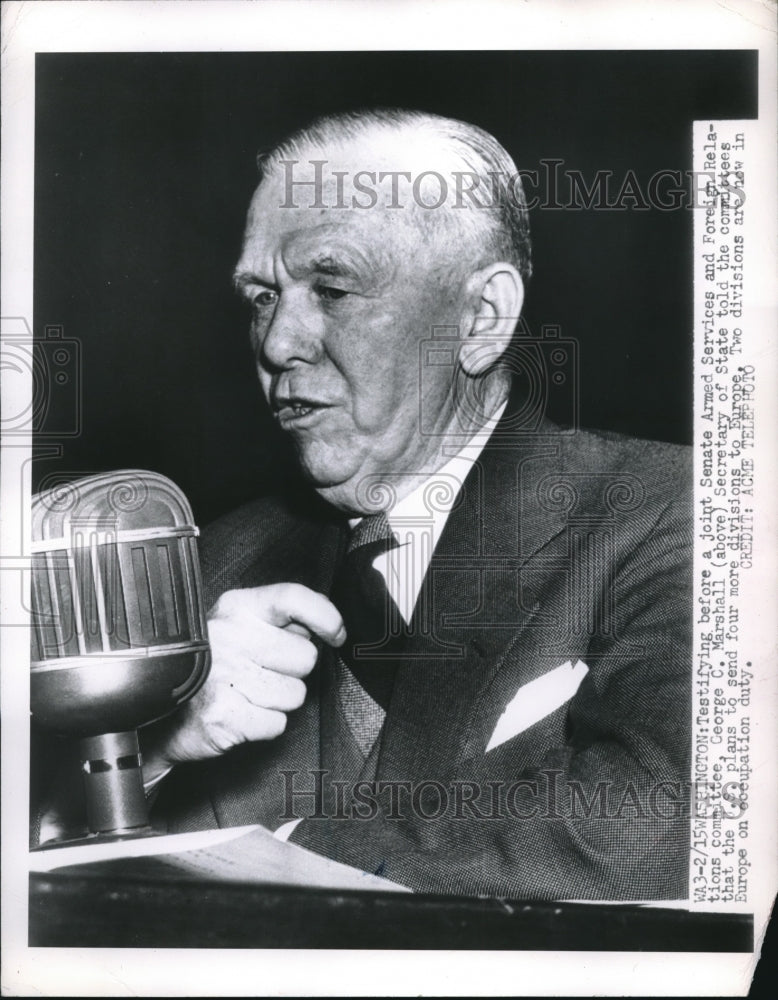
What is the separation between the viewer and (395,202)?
193 centimetres

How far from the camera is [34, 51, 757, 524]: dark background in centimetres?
195

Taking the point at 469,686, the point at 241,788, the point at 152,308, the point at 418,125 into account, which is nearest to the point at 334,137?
the point at 418,125

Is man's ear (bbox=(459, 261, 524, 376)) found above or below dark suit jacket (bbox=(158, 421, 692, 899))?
above

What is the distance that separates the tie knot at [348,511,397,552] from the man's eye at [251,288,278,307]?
0.44m

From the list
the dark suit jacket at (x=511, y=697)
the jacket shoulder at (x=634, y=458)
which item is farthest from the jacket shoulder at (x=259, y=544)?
the jacket shoulder at (x=634, y=458)

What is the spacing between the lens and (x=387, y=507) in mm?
1960

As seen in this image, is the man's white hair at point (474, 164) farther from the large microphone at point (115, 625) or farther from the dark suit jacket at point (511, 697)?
the large microphone at point (115, 625)

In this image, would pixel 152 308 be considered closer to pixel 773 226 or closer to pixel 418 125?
pixel 418 125

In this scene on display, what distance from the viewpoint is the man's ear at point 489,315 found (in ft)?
6.34

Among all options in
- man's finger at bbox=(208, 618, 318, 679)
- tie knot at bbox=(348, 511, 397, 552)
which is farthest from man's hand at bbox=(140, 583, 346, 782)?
tie knot at bbox=(348, 511, 397, 552)

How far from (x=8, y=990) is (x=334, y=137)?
5.67ft

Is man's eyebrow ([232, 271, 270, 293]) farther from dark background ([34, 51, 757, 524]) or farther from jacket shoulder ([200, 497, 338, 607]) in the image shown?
jacket shoulder ([200, 497, 338, 607])

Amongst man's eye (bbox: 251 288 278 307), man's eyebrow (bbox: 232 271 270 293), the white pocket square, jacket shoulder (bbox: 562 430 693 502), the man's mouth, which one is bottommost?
the white pocket square

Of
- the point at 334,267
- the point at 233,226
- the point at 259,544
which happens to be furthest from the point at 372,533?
the point at 233,226
